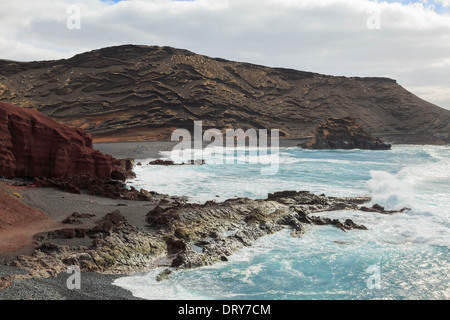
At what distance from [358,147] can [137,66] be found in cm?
4145

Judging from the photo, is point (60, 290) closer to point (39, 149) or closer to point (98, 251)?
point (98, 251)

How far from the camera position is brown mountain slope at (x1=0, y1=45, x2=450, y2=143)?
188ft

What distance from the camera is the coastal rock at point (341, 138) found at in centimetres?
5262

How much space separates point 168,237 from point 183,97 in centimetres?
5540

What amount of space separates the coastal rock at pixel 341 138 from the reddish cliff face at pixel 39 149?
4164cm

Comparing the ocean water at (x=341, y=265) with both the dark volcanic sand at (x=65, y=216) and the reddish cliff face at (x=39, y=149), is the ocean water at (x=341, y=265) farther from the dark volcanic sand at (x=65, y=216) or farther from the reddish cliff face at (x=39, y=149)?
the reddish cliff face at (x=39, y=149)

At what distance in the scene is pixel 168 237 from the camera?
8.80m

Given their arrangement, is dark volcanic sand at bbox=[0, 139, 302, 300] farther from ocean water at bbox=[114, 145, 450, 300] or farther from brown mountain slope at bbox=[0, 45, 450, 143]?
brown mountain slope at bbox=[0, 45, 450, 143]

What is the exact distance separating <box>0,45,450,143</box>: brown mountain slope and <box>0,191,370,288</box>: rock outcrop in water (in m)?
45.0

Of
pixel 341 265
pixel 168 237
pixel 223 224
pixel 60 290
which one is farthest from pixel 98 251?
pixel 341 265

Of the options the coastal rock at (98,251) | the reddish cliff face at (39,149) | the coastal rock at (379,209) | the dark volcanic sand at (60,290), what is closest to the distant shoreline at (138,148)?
the reddish cliff face at (39,149)

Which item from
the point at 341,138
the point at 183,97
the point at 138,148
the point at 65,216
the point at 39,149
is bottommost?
the point at 65,216

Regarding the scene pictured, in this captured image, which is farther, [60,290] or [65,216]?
[65,216]

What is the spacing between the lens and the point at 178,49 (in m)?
69.3
